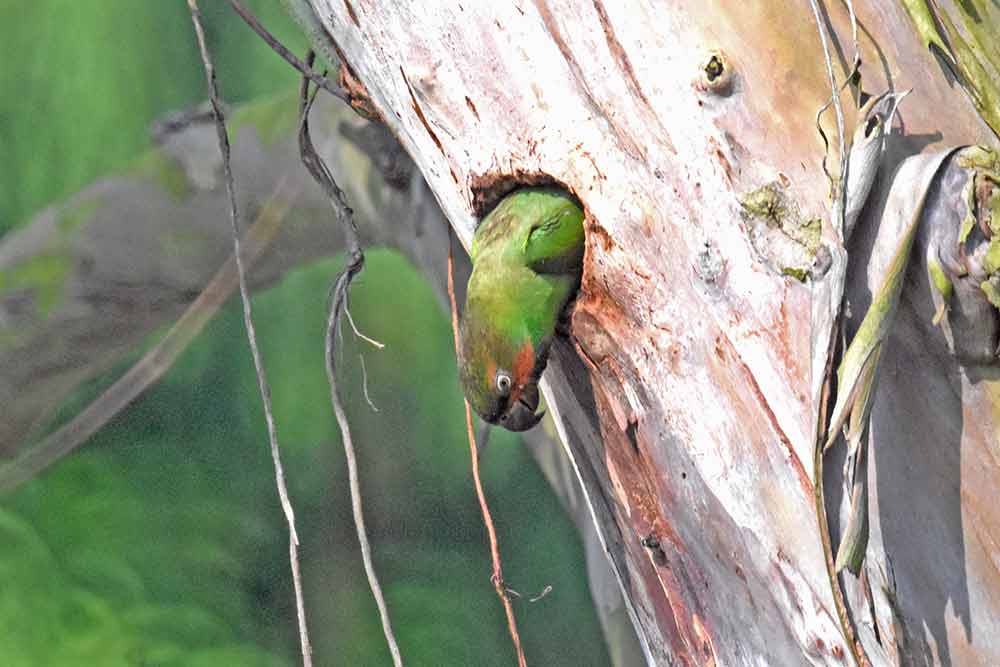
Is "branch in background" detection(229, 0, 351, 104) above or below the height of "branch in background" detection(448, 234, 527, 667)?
above

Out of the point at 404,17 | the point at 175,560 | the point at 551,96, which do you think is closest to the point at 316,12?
the point at 404,17

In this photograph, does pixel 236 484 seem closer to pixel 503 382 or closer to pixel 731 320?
pixel 503 382

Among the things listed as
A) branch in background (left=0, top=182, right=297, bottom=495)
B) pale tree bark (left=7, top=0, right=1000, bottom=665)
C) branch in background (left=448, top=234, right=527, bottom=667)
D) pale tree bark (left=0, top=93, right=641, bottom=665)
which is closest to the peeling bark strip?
pale tree bark (left=7, top=0, right=1000, bottom=665)

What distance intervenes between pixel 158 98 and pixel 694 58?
1561 millimetres

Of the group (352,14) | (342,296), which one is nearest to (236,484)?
(342,296)

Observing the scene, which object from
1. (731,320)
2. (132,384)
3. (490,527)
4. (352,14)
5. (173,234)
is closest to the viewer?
(731,320)

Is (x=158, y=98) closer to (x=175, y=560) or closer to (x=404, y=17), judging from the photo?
(x=175, y=560)

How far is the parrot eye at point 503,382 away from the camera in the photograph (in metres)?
0.79

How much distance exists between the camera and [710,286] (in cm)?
68

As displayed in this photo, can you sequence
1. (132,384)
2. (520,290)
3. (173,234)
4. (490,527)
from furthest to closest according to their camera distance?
1. (132,384)
2. (173,234)
3. (490,527)
4. (520,290)

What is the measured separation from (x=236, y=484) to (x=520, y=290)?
4.36ft

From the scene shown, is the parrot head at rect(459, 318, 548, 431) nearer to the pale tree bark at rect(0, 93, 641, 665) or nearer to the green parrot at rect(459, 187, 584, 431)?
the green parrot at rect(459, 187, 584, 431)

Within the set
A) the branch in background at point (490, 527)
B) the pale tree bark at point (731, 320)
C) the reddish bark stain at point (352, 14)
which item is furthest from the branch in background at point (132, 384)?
the pale tree bark at point (731, 320)

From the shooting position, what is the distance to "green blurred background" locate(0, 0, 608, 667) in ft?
6.21
